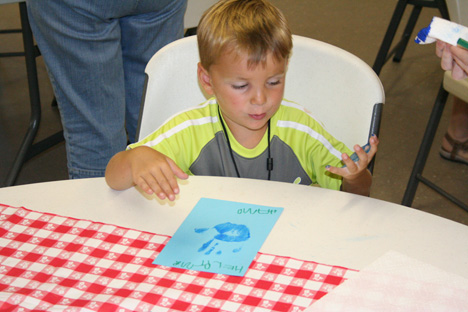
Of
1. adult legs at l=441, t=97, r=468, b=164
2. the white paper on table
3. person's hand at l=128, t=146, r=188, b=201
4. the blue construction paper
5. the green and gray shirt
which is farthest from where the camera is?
adult legs at l=441, t=97, r=468, b=164

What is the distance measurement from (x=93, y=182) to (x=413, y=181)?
4.20ft

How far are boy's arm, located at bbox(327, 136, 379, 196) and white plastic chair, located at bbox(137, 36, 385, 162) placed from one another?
100mm

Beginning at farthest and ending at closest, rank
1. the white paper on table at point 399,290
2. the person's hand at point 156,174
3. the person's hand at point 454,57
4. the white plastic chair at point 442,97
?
the white plastic chair at point 442,97 → the person's hand at point 454,57 → the person's hand at point 156,174 → the white paper on table at point 399,290

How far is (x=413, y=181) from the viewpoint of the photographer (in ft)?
6.66

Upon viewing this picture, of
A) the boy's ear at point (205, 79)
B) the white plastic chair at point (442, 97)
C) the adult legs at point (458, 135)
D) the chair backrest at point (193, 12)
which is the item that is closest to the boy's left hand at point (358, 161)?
the boy's ear at point (205, 79)

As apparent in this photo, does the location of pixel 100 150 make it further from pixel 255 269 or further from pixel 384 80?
pixel 384 80

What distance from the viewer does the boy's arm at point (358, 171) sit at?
1061 mm

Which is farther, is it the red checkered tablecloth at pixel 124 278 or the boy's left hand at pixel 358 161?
the boy's left hand at pixel 358 161

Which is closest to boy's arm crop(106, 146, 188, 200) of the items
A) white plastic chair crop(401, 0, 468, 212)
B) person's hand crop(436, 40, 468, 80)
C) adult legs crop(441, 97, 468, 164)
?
person's hand crop(436, 40, 468, 80)

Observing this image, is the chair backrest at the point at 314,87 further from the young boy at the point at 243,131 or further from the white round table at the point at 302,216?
the white round table at the point at 302,216

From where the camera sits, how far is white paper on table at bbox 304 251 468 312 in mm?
797

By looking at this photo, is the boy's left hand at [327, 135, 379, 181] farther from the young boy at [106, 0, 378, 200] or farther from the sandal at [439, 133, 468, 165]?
the sandal at [439, 133, 468, 165]

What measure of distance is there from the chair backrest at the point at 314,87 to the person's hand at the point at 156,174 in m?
0.20

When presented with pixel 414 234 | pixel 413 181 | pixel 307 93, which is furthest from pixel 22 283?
pixel 413 181
